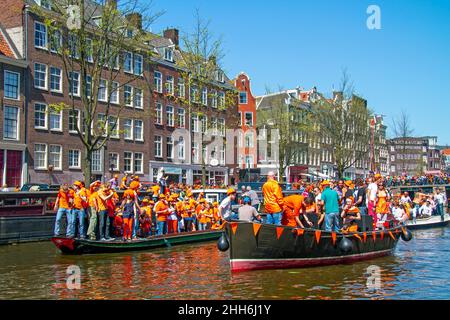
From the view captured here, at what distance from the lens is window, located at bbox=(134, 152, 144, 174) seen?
Result: 48.2 m

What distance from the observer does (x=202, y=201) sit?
1054 inches

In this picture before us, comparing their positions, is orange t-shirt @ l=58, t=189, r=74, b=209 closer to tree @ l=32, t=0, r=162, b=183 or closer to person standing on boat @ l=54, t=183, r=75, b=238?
person standing on boat @ l=54, t=183, r=75, b=238

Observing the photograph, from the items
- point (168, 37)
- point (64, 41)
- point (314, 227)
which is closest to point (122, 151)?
point (168, 37)

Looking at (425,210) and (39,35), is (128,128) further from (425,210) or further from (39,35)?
(425,210)

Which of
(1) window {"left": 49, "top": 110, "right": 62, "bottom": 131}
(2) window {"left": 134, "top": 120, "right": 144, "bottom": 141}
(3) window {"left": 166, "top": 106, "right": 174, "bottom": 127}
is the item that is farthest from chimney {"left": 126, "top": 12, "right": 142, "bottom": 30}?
(3) window {"left": 166, "top": 106, "right": 174, "bottom": 127}

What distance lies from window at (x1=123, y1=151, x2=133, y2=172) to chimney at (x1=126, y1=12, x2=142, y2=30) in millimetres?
19143

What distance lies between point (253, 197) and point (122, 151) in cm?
2494

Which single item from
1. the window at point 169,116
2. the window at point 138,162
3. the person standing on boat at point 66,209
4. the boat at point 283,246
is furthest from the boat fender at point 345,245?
the window at point 169,116

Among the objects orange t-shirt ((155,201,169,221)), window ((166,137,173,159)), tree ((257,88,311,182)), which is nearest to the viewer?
orange t-shirt ((155,201,169,221))

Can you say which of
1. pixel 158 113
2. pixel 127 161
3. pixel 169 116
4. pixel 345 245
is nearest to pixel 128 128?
pixel 127 161

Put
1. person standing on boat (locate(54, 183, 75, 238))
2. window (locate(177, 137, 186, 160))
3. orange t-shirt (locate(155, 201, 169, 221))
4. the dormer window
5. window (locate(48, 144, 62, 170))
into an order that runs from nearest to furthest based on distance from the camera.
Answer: person standing on boat (locate(54, 183, 75, 238)) < orange t-shirt (locate(155, 201, 169, 221)) < window (locate(48, 144, 62, 170)) < the dormer window < window (locate(177, 137, 186, 160))

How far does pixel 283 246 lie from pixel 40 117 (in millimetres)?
28857

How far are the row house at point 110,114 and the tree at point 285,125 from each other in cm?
652

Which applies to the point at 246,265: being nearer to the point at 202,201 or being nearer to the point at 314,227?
the point at 314,227
